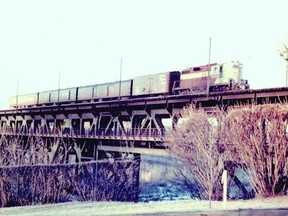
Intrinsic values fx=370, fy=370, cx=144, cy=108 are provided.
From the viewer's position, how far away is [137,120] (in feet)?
132

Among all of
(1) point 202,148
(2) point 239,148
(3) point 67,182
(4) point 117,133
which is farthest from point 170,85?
(2) point 239,148

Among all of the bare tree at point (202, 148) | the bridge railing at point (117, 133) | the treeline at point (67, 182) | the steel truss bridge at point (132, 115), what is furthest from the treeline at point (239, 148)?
the bridge railing at point (117, 133)

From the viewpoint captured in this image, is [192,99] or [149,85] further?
[149,85]

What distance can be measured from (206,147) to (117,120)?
21496 mm

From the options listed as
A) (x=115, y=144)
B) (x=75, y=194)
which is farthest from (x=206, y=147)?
(x=115, y=144)

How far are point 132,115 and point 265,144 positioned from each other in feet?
68.9

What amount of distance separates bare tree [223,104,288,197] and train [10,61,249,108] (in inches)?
538

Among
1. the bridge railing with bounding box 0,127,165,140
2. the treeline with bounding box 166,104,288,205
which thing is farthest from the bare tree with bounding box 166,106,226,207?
the bridge railing with bounding box 0,127,165,140

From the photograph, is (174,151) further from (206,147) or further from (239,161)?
(239,161)

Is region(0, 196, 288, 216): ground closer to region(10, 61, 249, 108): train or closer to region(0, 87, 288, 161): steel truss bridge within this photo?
region(0, 87, 288, 161): steel truss bridge

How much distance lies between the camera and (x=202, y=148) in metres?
17.0

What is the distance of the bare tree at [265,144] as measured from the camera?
15281mm

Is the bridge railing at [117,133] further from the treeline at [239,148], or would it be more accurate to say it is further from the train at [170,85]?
the treeline at [239,148]

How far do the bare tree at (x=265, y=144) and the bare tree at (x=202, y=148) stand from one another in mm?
1224
